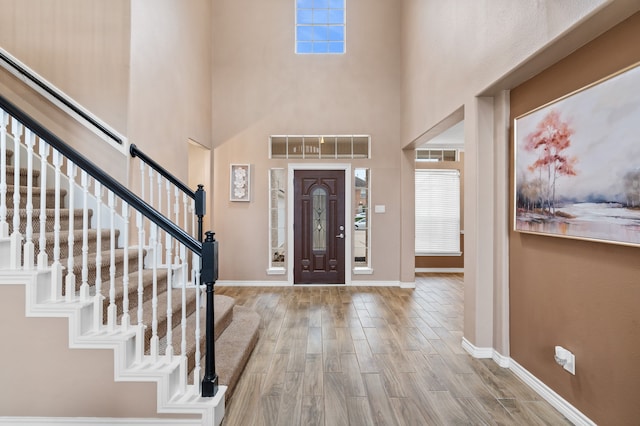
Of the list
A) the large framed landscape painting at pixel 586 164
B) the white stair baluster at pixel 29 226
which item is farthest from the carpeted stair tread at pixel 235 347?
the large framed landscape painting at pixel 586 164

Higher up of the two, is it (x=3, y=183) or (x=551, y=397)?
(x=3, y=183)

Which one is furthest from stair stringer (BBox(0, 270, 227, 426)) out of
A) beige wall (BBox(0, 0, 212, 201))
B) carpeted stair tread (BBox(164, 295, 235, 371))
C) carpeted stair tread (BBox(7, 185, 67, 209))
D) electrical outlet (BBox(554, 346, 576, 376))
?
electrical outlet (BBox(554, 346, 576, 376))

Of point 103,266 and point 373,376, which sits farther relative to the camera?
point 373,376

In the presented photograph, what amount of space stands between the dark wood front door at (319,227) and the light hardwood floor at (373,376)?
133 cm

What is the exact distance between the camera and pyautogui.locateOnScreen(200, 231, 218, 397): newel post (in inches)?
78.1

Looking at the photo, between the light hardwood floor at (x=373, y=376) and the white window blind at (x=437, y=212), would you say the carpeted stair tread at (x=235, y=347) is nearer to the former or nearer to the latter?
the light hardwood floor at (x=373, y=376)

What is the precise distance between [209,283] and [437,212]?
18.8 ft

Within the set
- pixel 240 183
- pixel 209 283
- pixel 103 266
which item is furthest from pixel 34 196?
pixel 240 183

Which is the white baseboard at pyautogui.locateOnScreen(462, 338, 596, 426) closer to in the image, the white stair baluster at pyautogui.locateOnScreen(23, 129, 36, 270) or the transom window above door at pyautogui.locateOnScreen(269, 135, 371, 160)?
the white stair baluster at pyautogui.locateOnScreen(23, 129, 36, 270)

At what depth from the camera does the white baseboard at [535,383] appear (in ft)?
6.81

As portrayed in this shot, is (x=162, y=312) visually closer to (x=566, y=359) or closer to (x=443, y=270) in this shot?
(x=566, y=359)

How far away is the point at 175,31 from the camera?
431 cm

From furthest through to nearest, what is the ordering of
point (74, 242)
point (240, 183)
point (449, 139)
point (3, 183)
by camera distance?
point (449, 139), point (240, 183), point (74, 242), point (3, 183)

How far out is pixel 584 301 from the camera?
2.04 meters
